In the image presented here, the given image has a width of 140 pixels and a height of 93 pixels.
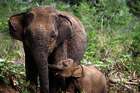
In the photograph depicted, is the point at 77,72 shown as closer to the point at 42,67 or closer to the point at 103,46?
the point at 42,67

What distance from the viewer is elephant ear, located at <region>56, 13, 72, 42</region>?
340 inches

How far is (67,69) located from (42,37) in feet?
1.75

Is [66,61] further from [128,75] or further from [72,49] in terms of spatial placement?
[128,75]

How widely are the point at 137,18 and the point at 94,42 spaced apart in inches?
255

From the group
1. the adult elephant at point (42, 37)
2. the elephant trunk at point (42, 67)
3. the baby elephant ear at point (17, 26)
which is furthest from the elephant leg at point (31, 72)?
the elephant trunk at point (42, 67)

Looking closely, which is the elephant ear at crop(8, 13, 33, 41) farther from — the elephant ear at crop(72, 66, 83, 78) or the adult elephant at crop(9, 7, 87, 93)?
the elephant ear at crop(72, 66, 83, 78)

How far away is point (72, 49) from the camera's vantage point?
9391 mm

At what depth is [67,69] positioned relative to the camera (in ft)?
27.1

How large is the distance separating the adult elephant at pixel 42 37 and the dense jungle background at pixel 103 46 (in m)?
0.51

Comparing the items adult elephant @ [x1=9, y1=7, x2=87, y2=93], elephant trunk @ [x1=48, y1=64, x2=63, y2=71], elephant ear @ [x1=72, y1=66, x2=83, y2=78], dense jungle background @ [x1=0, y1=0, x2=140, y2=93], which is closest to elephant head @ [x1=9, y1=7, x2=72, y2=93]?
adult elephant @ [x1=9, y1=7, x2=87, y2=93]

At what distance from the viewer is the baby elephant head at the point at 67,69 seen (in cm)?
827

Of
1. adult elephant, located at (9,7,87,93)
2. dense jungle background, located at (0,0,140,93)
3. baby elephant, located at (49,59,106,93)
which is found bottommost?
dense jungle background, located at (0,0,140,93)

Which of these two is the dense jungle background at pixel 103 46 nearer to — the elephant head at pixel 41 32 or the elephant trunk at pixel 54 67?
the elephant trunk at pixel 54 67

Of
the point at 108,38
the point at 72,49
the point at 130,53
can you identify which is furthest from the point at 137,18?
the point at 72,49
